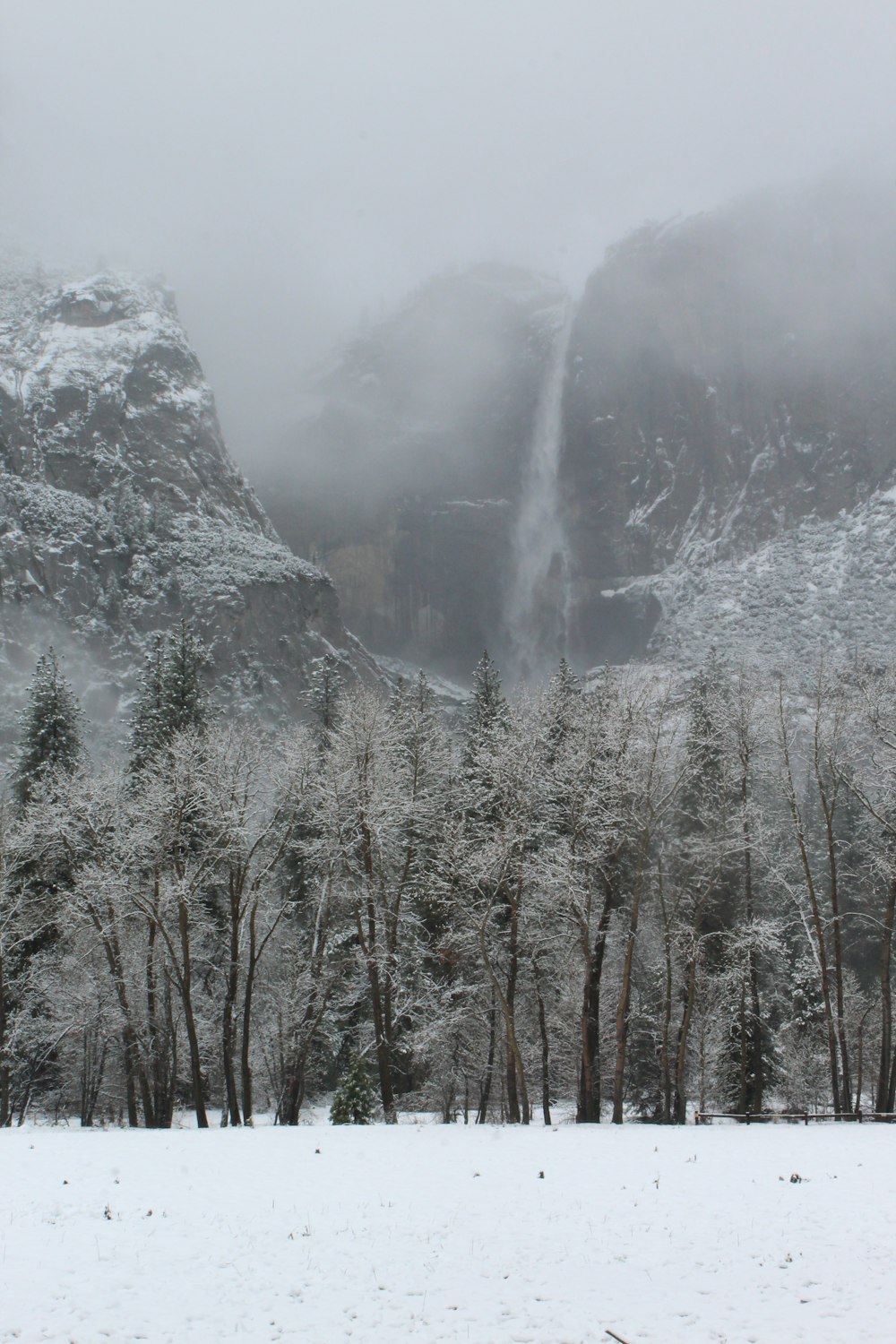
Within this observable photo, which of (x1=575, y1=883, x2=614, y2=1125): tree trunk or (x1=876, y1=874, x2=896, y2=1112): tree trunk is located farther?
(x1=876, y1=874, x2=896, y2=1112): tree trunk

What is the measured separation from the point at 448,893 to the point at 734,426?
6284 inches

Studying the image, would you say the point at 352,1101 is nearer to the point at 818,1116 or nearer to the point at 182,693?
the point at 818,1116

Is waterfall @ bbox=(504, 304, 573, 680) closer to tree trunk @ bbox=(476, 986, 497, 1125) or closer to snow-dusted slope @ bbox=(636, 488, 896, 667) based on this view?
snow-dusted slope @ bbox=(636, 488, 896, 667)

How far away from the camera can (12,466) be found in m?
111

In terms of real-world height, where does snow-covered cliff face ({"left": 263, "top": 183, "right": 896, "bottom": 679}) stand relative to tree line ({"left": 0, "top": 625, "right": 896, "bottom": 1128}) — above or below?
above

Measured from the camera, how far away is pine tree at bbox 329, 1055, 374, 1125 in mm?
25844

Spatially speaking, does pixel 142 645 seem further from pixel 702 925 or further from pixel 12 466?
pixel 702 925

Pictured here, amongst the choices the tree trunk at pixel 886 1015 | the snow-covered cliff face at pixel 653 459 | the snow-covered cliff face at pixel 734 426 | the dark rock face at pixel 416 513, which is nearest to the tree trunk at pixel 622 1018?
the tree trunk at pixel 886 1015

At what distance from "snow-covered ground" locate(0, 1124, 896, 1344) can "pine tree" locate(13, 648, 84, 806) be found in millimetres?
15837

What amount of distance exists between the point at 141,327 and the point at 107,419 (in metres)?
22.0

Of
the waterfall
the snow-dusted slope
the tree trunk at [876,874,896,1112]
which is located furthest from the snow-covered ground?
the waterfall

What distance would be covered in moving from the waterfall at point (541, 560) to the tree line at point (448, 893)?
→ 12692 cm

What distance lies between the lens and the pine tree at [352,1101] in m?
25.8

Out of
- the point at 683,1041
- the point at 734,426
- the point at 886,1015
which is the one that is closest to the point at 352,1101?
the point at 683,1041
